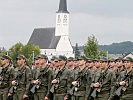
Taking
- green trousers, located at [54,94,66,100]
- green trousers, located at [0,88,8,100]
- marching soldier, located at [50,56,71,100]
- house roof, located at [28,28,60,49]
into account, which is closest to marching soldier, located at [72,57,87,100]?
marching soldier, located at [50,56,71,100]

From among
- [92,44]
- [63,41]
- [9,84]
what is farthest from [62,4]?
[9,84]

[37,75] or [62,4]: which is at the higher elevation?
[62,4]

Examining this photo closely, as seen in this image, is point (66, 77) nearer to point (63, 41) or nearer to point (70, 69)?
point (70, 69)

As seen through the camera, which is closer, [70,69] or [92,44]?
[70,69]

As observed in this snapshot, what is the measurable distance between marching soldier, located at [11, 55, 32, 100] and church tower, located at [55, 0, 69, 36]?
143255 mm

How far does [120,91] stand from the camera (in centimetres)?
1817

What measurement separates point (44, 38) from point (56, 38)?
17.2 feet

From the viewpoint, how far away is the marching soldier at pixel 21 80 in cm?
2134

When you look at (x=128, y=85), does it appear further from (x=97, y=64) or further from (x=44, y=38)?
(x=44, y=38)

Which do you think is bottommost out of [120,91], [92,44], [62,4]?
[120,91]

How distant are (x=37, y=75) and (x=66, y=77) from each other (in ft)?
3.43

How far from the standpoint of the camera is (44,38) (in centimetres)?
16138

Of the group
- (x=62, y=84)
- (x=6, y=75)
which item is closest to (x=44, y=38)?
(x=6, y=75)

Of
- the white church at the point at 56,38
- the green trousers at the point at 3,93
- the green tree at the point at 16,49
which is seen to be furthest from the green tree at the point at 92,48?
the white church at the point at 56,38
